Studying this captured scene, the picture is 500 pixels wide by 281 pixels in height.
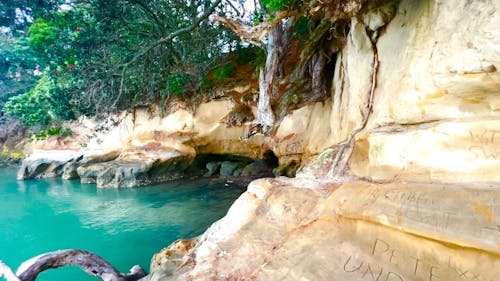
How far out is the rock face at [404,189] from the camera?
2316 mm

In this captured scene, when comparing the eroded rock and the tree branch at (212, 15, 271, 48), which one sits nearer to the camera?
the tree branch at (212, 15, 271, 48)

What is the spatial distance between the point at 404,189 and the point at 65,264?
4545 mm

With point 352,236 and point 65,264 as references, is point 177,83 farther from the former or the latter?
point 352,236

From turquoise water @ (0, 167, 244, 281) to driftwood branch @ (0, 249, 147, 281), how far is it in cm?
178

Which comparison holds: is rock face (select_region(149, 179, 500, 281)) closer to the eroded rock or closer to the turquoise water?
the turquoise water

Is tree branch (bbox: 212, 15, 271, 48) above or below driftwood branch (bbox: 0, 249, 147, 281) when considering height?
above

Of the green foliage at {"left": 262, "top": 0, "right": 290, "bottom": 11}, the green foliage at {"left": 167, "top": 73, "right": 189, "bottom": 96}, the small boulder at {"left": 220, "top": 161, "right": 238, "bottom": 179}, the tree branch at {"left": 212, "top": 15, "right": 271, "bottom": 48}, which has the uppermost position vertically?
the green foliage at {"left": 167, "top": 73, "right": 189, "bottom": 96}

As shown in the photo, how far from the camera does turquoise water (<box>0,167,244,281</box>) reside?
7.18m

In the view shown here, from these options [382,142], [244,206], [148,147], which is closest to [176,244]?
[244,206]

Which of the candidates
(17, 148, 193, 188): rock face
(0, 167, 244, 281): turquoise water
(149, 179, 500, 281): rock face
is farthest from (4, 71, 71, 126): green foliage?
(149, 179, 500, 281): rock face

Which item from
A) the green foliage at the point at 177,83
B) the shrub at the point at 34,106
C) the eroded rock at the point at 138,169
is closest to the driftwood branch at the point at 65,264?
the shrub at the point at 34,106

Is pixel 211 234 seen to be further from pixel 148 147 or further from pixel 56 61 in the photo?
pixel 148 147

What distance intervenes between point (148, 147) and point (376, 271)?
1354cm

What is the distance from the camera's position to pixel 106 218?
9.60m
